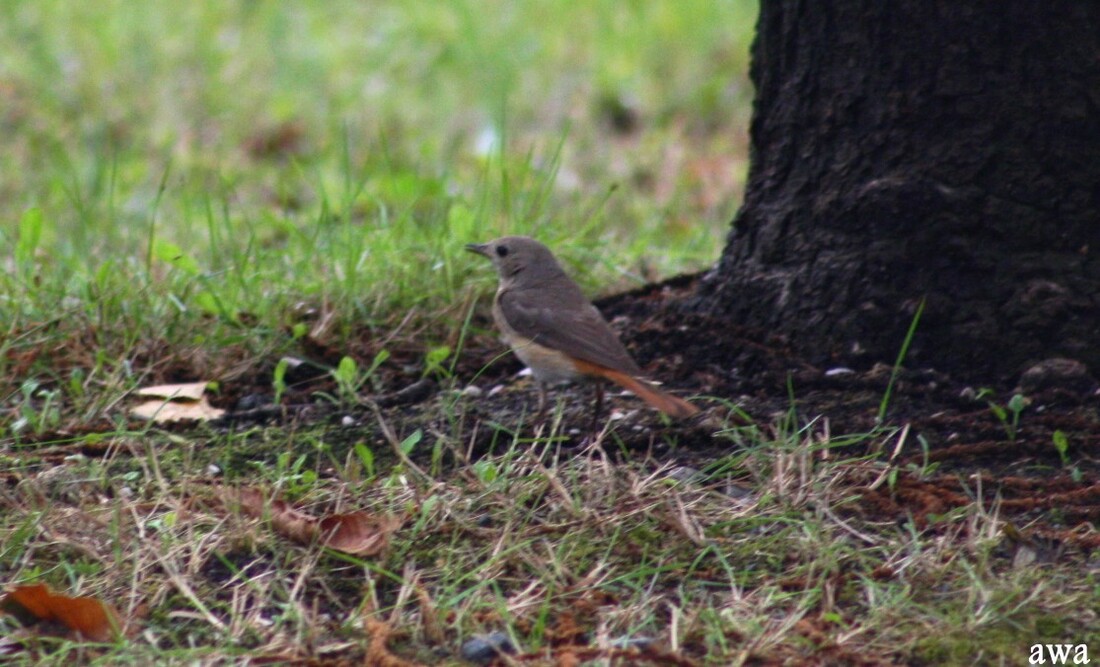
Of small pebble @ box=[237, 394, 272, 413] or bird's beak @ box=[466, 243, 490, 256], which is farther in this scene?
bird's beak @ box=[466, 243, 490, 256]

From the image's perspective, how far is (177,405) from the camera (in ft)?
15.4

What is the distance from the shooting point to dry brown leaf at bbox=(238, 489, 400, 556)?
3.64m

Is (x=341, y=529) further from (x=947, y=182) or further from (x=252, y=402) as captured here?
(x=947, y=182)

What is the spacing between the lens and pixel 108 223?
6344 mm

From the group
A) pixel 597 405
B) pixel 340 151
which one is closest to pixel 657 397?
pixel 597 405

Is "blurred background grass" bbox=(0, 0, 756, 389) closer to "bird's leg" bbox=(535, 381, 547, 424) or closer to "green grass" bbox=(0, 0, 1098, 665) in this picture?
"green grass" bbox=(0, 0, 1098, 665)

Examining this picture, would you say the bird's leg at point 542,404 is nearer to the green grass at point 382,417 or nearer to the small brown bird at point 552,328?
the small brown bird at point 552,328

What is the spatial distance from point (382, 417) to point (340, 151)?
3.88 m

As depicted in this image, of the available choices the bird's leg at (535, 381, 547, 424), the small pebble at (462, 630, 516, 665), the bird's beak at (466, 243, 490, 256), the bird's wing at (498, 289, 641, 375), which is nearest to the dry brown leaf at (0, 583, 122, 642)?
the small pebble at (462, 630, 516, 665)

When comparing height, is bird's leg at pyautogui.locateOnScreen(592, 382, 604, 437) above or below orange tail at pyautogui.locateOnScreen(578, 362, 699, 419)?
below

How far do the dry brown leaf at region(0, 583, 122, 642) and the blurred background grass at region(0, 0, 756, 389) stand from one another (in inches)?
67.6

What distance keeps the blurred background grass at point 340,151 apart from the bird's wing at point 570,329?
1.67ft

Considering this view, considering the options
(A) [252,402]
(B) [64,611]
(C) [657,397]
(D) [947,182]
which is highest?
(D) [947,182]

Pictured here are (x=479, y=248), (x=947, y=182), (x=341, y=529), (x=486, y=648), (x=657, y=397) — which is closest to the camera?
(x=486, y=648)
